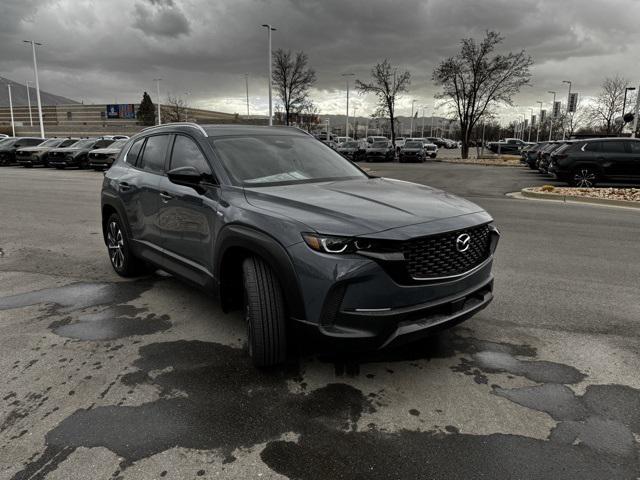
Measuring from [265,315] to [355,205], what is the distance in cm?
92

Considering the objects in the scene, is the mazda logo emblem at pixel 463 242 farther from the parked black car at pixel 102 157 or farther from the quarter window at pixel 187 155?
the parked black car at pixel 102 157

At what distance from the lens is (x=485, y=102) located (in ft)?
128

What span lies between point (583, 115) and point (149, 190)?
72.9 m

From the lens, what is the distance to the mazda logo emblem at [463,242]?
3139 millimetres

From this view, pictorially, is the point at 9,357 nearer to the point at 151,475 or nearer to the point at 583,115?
the point at 151,475

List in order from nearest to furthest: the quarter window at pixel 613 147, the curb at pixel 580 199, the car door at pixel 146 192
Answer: the car door at pixel 146 192 < the curb at pixel 580 199 < the quarter window at pixel 613 147

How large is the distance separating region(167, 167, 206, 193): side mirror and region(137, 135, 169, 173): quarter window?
0.94 metres

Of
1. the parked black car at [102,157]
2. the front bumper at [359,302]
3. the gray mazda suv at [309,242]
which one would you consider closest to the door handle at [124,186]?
the gray mazda suv at [309,242]

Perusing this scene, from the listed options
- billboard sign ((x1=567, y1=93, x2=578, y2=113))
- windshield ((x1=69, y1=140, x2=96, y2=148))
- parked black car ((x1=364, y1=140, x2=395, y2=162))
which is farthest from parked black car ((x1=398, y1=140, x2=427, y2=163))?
billboard sign ((x1=567, y1=93, x2=578, y2=113))

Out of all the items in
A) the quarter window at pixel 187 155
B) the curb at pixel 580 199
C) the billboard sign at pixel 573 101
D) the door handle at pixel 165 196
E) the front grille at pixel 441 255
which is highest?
the billboard sign at pixel 573 101

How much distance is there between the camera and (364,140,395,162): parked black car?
34938 millimetres

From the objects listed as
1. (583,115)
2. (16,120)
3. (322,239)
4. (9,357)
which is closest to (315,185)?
(322,239)

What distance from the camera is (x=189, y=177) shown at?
375 cm

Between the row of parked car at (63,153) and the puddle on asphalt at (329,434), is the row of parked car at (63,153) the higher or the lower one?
the higher one
